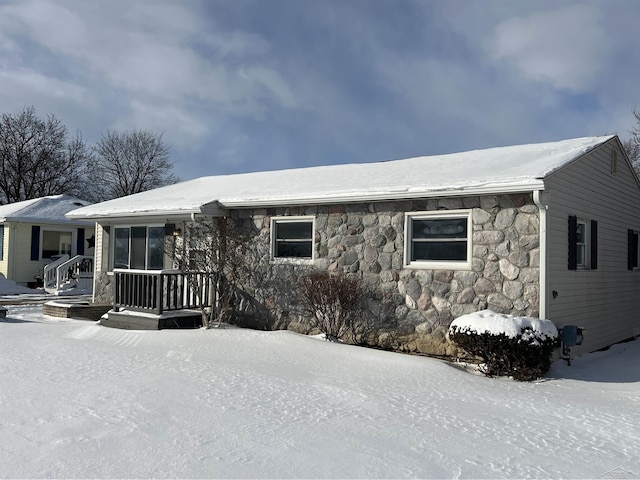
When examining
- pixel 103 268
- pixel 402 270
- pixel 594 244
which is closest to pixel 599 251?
pixel 594 244

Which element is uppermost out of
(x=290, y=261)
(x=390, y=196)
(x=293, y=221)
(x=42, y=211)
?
(x=42, y=211)

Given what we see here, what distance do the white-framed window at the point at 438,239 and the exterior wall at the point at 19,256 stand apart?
17.6 metres

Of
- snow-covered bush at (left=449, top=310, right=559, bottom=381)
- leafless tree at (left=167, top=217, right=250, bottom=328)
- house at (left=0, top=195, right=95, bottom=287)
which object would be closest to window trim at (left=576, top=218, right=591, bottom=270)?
snow-covered bush at (left=449, top=310, right=559, bottom=381)

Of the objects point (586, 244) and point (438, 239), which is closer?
point (438, 239)

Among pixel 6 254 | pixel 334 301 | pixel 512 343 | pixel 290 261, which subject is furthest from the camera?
pixel 6 254

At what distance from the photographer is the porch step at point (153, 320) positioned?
10.3 meters

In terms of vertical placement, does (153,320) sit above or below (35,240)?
below

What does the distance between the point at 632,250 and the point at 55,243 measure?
67.0ft

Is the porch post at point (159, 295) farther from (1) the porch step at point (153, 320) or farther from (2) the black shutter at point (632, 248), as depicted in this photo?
(2) the black shutter at point (632, 248)

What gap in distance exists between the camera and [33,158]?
3578 cm

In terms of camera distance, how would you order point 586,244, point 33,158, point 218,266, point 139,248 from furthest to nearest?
point 33,158 → point 139,248 → point 218,266 → point 586,244

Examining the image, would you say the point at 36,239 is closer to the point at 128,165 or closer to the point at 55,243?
the point at 55,243

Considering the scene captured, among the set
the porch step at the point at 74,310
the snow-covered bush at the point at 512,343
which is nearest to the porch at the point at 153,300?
the porch step at the point at 74,310

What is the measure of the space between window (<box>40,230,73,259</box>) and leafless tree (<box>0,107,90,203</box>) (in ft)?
51.0
